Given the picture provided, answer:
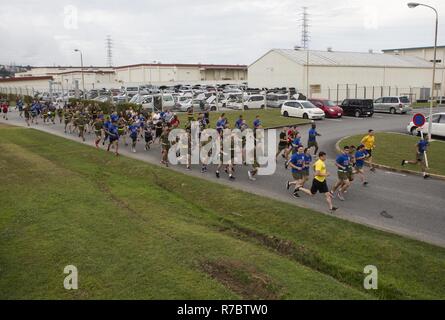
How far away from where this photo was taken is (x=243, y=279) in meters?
7.39

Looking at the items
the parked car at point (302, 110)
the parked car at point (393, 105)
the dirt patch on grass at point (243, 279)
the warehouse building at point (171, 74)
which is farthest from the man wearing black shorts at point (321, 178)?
the warehouse building at point (171, 74)

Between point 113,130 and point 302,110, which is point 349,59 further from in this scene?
point 113,130

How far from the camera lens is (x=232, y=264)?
7961mm

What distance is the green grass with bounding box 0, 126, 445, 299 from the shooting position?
7117mm

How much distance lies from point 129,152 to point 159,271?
45.8ft

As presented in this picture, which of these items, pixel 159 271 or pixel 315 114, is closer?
pixel 159 271

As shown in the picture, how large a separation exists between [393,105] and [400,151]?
825 inches

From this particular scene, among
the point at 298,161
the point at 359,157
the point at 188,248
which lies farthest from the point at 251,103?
the point at 188,248

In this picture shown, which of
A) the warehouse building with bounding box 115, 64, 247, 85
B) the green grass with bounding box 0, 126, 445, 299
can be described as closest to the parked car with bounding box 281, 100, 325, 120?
the green grass with bounding box 0, 126, 445, 299

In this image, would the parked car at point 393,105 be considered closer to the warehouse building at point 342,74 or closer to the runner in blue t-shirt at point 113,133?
the warehouse building at point 342,74

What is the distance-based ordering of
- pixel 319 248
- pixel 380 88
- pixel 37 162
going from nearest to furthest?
pixel 319 248 → pixel 37 162 → pixel 380 88

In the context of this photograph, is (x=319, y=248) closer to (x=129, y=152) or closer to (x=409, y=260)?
(x=409, y=260)

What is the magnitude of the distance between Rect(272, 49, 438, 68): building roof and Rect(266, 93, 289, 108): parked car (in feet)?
31.5
